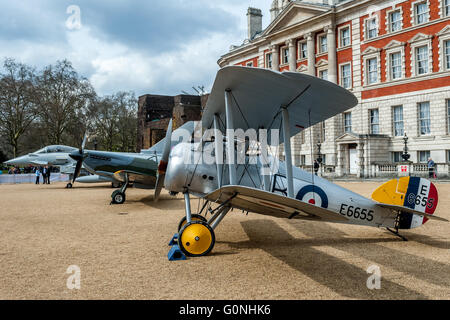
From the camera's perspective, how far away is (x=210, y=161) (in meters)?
6.57

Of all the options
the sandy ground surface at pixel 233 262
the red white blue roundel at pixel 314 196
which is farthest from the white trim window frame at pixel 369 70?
the red white blue roundel at pixel 314 196

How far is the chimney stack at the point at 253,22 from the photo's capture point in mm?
50531

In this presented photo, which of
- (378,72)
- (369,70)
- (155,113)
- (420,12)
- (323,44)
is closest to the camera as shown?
(420,12)

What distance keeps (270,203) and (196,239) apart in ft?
5.03

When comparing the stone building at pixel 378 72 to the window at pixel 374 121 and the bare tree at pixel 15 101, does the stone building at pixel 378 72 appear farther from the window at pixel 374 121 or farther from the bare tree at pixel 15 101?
the bare tree at pixel 15 101

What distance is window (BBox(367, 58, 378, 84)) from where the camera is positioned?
31.8 metres

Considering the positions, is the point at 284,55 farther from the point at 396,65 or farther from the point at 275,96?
the point at 275,96

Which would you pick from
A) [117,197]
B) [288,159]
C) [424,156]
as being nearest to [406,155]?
[424,156]

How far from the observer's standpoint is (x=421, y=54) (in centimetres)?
2872

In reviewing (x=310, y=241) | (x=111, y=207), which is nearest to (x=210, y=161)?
(x=310, y=241)

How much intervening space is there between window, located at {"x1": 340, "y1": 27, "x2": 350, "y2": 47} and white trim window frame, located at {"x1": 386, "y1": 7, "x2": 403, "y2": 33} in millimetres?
4339

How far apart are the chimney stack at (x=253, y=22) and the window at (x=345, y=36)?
60.3 feet

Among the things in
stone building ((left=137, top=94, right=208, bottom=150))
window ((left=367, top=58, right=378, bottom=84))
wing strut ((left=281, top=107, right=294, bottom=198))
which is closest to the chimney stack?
stone building ((left=137, top=94, right=208, bottom=150))
